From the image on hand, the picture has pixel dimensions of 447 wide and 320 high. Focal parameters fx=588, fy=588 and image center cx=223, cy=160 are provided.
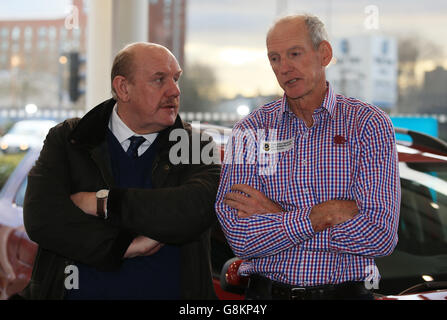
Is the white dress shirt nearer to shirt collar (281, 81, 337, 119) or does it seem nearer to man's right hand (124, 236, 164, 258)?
man's right hand (124, 236, 164, 258)

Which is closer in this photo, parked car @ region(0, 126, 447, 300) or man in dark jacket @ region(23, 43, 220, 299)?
man in dark jacket @ region(23, 43, 220, 299)

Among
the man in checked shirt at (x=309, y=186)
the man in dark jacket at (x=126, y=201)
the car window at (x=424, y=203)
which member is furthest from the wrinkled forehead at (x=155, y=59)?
→ the car window at (x=424, y=203)

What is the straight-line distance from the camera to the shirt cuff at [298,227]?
78.6 inches

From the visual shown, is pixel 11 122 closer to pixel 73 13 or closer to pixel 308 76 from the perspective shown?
pixel 73 13

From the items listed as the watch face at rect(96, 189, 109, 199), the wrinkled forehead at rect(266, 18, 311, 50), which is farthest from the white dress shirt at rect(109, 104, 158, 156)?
the wrinkled forehead at rect(266, 18, 311, 50)

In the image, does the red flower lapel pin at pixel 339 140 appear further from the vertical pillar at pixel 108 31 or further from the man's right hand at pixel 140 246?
the vertical pillar at pixel 108 31

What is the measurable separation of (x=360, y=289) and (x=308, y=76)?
79 centimetres

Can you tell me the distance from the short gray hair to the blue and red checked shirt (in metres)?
0.19

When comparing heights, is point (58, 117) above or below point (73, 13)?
below

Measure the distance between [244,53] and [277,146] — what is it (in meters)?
7.90

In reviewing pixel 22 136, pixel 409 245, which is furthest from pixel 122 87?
pixel 22 136

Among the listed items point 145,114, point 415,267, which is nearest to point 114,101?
point 145,114

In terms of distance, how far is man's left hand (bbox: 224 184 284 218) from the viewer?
212 cm

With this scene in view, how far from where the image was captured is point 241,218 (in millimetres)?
2111
